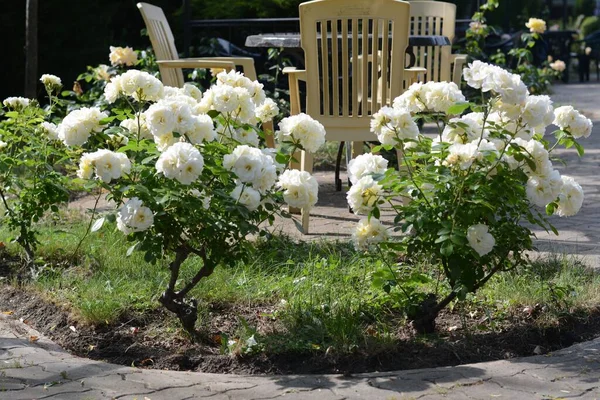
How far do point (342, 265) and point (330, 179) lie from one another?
280cm

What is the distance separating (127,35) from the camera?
1214cm

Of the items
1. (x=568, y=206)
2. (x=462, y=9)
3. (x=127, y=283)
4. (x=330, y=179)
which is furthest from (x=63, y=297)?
(x=462, y=9)

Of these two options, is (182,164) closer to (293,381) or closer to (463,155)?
(293,381)

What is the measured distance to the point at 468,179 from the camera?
132 inches

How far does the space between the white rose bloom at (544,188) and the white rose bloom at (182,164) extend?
1148 millimetres

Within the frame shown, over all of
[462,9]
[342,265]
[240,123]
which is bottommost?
[462,9]

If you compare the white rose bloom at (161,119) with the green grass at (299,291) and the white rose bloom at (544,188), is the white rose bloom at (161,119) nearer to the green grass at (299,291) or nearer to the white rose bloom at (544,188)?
the green grass at (299,291)

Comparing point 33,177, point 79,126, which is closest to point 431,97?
point 79,126

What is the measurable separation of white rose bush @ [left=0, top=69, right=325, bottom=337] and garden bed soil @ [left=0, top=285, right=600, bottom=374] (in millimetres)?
160

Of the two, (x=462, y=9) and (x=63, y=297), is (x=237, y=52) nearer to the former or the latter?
(x=63, y=297)

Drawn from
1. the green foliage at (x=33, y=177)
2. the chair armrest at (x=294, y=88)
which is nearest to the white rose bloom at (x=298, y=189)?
the green foliage at (x=33, y=177)

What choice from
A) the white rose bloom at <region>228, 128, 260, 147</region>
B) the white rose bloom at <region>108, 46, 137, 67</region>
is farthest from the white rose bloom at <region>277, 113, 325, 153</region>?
the white rose bloom at <region>108, 46, 137, 67</region>

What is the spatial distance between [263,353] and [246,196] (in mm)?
575

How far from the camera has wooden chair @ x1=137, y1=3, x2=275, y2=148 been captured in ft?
19.1
